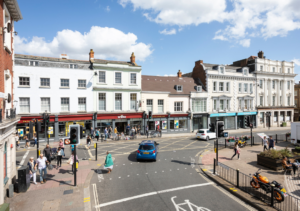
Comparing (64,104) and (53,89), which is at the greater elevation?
(53,89)

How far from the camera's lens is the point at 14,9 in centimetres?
1166

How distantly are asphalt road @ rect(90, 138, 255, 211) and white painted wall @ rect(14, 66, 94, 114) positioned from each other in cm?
1442

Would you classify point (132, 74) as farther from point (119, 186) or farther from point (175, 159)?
point (119, 186)

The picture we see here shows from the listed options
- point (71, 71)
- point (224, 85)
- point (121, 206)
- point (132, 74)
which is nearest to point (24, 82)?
point (71, 71)

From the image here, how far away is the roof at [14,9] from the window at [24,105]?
1358cm

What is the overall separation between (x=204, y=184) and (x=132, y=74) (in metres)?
22.2

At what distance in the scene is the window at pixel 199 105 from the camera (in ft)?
116

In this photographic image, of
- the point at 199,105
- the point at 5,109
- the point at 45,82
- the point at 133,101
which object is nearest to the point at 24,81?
the point at 45,82

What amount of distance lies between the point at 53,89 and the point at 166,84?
18.9 meters

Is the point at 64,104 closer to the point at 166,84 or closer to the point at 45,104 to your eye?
the point at 45,104

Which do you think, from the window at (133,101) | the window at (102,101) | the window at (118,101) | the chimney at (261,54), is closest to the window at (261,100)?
the chimney at (261,54)

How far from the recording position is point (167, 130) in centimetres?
3244

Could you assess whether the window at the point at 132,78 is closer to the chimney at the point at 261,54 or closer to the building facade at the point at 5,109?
the building facade at the point at 5,109

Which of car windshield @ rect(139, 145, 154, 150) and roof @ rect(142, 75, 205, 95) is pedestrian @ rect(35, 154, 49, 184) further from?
roof @ rect(142, 75, 205, 95)
